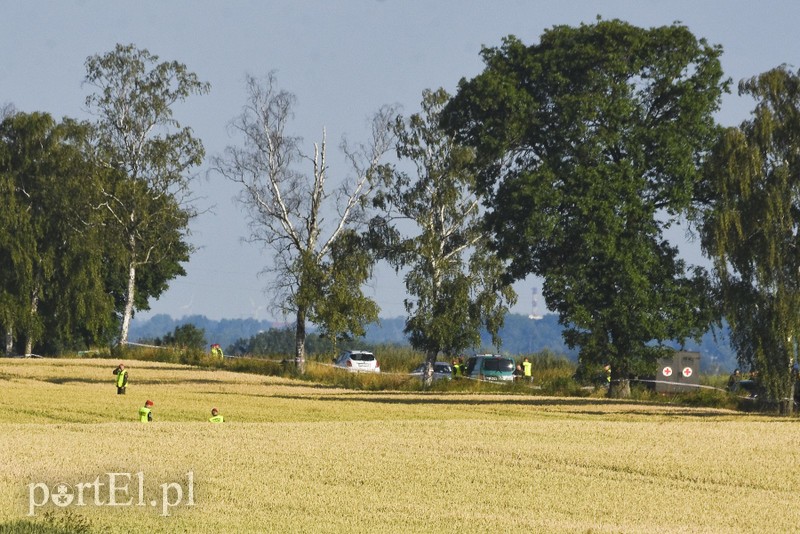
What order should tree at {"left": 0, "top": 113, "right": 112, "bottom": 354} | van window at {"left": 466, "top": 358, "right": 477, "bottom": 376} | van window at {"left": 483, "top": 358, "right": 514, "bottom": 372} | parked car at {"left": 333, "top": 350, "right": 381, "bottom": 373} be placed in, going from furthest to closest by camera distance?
1. tree at {"left": 0, "top": 113, "right": 112, "bottom": 354}
2. parked car at {"left": 333, "top": 350, "right": 381, "bottom": 373}
3. van window at {"left": 466, "top": 358, "right": 477, "bottom": 376}
4. van window at {"left": 483, "top": 358, "right": 514, "bottom": 372}

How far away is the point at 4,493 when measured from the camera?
21.0 metres

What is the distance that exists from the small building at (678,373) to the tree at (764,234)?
1256 cm

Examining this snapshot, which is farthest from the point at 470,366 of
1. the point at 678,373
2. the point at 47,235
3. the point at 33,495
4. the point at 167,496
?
the point at 33,495

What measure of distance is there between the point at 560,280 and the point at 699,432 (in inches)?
631

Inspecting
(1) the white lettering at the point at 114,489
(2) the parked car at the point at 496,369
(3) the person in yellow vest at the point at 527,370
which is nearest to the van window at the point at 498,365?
(2) the parked car at the point at 496,369

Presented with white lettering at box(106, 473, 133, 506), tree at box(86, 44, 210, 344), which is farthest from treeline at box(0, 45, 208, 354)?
white lettering at box(106, 473, 133, 506)

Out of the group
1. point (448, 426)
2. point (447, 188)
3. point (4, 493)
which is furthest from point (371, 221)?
point (4, 493)

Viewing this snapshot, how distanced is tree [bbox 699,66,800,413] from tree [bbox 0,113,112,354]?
44.1 metres

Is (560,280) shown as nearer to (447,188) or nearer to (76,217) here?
(447,188)

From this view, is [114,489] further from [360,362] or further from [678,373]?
[360,362]

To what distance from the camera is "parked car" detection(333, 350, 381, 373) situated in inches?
2808

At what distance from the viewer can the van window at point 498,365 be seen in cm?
6506

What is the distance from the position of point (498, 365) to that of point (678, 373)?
8.31 m

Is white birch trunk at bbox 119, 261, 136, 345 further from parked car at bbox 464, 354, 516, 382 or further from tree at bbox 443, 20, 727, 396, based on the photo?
tree at bbox 443, 20, 727, 396
